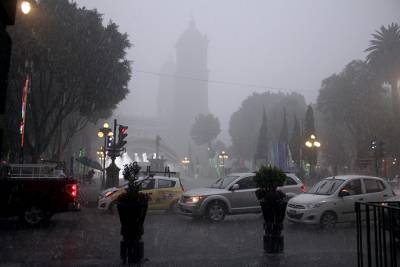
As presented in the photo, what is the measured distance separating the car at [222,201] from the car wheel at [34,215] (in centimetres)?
486

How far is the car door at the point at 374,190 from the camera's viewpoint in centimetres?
1351

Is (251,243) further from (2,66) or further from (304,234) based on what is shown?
(2,66)

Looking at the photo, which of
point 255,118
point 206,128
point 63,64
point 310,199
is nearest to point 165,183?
point 310,199

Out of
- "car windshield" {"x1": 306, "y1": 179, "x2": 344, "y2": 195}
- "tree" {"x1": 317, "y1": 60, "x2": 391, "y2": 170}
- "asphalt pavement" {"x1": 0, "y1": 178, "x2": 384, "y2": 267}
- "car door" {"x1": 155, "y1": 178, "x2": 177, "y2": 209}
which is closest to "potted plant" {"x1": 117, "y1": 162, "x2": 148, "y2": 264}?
"asphalt pavement" {"x1": 0, "y1": 178, "x2": 384, "y2": 267}

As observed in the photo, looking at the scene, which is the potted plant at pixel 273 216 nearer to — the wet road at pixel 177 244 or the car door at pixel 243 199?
the wet road at pixel 177 244

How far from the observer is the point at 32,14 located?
987 inches

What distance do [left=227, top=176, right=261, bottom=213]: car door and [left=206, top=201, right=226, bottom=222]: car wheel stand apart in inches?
17.2

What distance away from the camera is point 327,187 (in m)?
14.0

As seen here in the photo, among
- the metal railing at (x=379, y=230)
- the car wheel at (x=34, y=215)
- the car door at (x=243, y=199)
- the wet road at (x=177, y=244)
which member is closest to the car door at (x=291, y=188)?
the car door at (x=243, y=199)

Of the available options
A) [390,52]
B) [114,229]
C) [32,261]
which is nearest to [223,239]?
[114,229]

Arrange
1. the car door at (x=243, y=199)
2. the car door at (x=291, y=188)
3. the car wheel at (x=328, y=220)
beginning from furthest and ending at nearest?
the car door at (x=291, y=188), the car door at (x=243, y=199), the car wheel at (x=328, y=220)

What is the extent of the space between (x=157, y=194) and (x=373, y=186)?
27.1 ft

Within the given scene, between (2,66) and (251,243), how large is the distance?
8610 mm

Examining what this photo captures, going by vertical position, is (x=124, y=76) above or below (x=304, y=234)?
above
